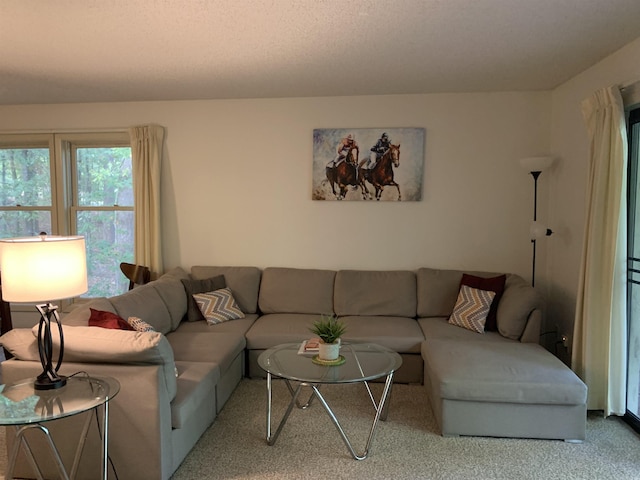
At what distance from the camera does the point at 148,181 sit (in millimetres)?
4500

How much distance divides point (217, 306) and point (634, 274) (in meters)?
3.11

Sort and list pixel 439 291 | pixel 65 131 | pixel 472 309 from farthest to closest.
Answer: pixel 65 131 < pixel 439 291 < pixel 472 309

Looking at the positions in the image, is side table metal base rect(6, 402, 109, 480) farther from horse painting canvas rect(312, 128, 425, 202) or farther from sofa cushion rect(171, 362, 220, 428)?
horse painting canvas rect(312, 128, 425, 202)

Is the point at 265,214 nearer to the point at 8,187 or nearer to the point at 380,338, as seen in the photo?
the point at 380,338

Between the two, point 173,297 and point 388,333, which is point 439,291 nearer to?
point 388,333

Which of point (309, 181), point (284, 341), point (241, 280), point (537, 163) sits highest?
point (537, 163)

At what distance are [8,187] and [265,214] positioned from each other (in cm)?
280

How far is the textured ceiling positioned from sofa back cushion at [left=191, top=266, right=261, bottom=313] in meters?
1.64

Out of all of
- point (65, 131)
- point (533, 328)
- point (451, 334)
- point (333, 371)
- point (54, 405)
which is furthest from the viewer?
point (65, 131)

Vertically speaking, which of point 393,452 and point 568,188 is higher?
point 568,188

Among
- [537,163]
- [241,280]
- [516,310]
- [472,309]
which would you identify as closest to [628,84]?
[537,163]

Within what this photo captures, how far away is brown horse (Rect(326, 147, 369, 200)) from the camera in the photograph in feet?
14.3

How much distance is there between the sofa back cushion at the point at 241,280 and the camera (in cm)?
426

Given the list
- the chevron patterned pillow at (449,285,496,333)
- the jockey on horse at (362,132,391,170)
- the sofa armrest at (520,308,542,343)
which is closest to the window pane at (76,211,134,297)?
the jockey on horse at (362,132,391,170)
